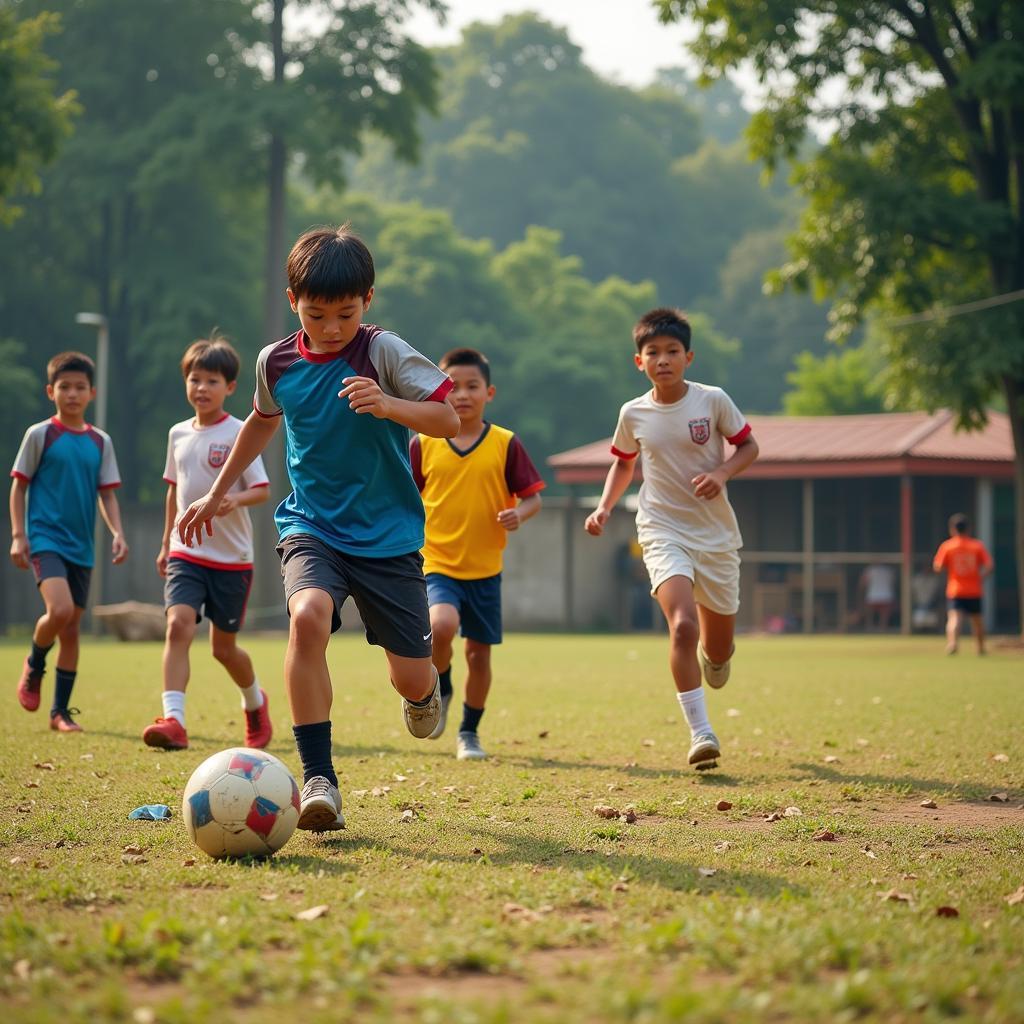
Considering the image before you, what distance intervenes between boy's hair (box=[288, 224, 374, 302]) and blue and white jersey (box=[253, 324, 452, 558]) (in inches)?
11.2

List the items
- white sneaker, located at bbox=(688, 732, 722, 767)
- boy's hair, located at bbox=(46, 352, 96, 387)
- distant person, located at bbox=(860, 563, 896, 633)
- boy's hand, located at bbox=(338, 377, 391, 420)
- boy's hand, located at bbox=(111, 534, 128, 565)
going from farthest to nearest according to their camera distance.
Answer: distant person, located at bbox=(860, 563, 896, 633) < boy's hair, located at bbox=(46, 352, 96, 387) < boy's hand, located at bbox=(111, 534, 128, 565) < white sneaker, located at bbox=(688, 732, 722, 767) < boy's hand, located at bbox=(338, 377, 391, 420)

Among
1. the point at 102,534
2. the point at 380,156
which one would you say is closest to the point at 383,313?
the point at 102,534

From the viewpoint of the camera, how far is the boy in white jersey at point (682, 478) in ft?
25.5

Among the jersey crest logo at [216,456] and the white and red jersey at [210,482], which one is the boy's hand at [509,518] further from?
the jersey crest logo at [216,456]

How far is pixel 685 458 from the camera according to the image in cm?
797

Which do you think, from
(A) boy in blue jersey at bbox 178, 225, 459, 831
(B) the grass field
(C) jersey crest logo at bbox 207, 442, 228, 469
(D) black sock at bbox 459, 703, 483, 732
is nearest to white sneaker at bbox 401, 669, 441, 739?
(A) boy in blue jersey at bbox 178, 225, 459, 831

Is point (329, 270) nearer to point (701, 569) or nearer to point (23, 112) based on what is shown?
point (701, 569)

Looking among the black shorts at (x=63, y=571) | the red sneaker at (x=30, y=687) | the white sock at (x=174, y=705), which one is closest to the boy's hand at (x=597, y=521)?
the white sock at (x=174, y=705)

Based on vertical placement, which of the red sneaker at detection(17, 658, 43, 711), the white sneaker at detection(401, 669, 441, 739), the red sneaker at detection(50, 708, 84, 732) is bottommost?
the red sneaker at detection(50, 708, 84, 732)

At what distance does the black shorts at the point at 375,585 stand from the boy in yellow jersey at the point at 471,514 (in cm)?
234

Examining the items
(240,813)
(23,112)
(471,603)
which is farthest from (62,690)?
(23,112)

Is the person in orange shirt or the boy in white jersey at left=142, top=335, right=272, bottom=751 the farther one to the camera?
the person in orange shirt

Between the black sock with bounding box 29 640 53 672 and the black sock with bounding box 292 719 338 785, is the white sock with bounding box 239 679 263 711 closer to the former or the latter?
the black sock with bounding box 29 640 53 672

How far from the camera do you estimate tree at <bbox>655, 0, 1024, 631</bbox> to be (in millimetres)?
22016
